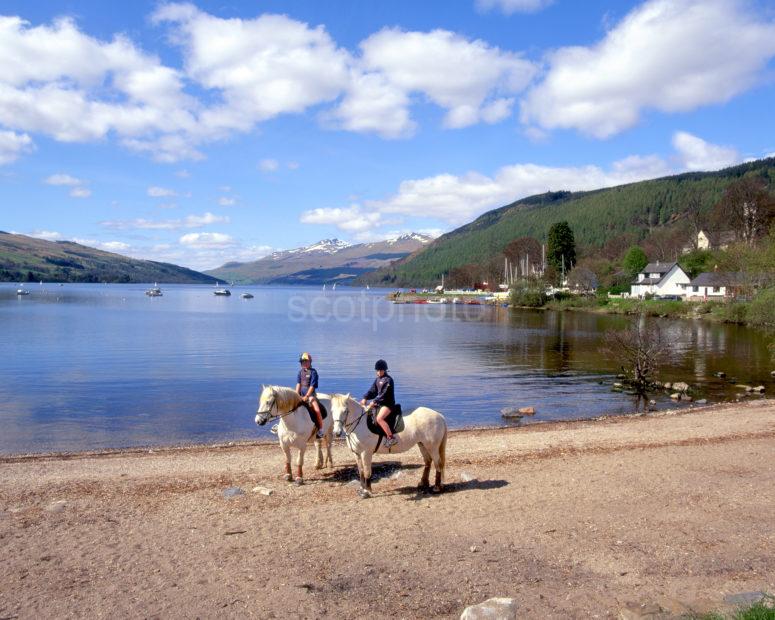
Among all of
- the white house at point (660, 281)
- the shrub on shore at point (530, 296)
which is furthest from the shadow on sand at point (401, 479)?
the shrub on shore at point (530, 296)

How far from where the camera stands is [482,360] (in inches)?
1802

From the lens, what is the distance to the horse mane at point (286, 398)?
44.8 feet

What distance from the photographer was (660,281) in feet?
383

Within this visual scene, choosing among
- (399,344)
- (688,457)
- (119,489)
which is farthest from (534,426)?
(399,344)

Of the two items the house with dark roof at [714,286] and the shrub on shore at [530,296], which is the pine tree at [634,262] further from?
the house with dark roof at [714,286]

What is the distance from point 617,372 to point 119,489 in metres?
32.8

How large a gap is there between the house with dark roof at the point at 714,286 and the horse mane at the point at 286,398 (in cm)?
8228

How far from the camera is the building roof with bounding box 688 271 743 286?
3300 inches

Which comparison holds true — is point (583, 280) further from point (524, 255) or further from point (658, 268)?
point (524, 255)

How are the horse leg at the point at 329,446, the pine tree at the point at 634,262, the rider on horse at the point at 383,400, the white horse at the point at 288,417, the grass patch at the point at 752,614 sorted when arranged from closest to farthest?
the grass patch at the point at 752,614
the rider on horse at the point at 383,400
the white horse at the point at 288,417
the horse leg at the point at 329,446
the pine tree at the point at 634,262

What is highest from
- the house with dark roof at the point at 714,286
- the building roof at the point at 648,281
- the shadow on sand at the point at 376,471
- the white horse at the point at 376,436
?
the building roof at the point at 648,281

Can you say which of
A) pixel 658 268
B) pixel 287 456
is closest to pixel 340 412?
pixel 287 456

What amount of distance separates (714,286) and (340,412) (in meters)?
103

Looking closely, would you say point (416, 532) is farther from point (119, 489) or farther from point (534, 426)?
point (534, 426)
